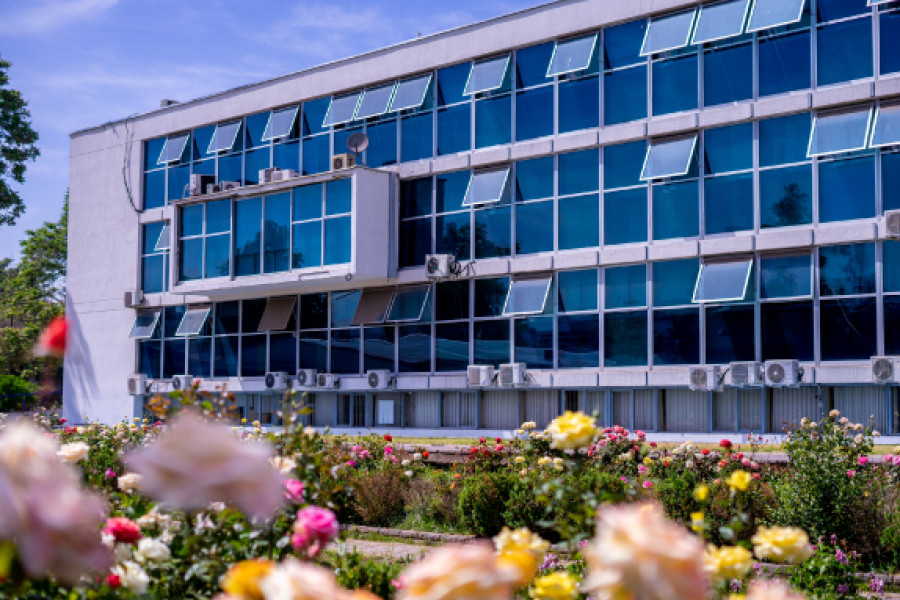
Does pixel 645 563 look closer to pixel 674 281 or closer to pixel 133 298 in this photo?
pixel 674 281

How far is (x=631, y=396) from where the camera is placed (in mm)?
25219

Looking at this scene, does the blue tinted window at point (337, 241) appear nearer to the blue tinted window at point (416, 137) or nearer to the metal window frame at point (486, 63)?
the blue tinted window at point (416, 137)

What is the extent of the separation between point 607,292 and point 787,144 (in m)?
5.22

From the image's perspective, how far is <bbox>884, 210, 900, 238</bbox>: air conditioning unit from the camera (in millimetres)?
20734

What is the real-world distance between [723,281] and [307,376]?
12.6 meters

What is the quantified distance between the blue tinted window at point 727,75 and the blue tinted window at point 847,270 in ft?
13.0

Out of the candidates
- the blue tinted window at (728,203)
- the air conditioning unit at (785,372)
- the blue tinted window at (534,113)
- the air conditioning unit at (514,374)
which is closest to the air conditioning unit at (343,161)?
the blue tinted window at (534,113)

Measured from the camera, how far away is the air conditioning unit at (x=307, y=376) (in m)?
30.7

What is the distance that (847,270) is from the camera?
22016 mm

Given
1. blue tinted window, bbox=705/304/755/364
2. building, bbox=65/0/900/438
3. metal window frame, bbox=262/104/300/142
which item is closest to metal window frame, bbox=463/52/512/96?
building, bbox=65/0/900/438

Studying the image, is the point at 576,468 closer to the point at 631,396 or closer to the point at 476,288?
the point at 631,396

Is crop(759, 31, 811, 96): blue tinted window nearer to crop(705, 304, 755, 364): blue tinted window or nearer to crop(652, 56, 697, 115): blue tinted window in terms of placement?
crop(652, 56, 697, 115): blue tinted window

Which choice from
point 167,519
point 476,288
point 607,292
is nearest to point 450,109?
point 476,288

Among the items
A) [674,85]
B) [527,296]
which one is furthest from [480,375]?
[674,85]
